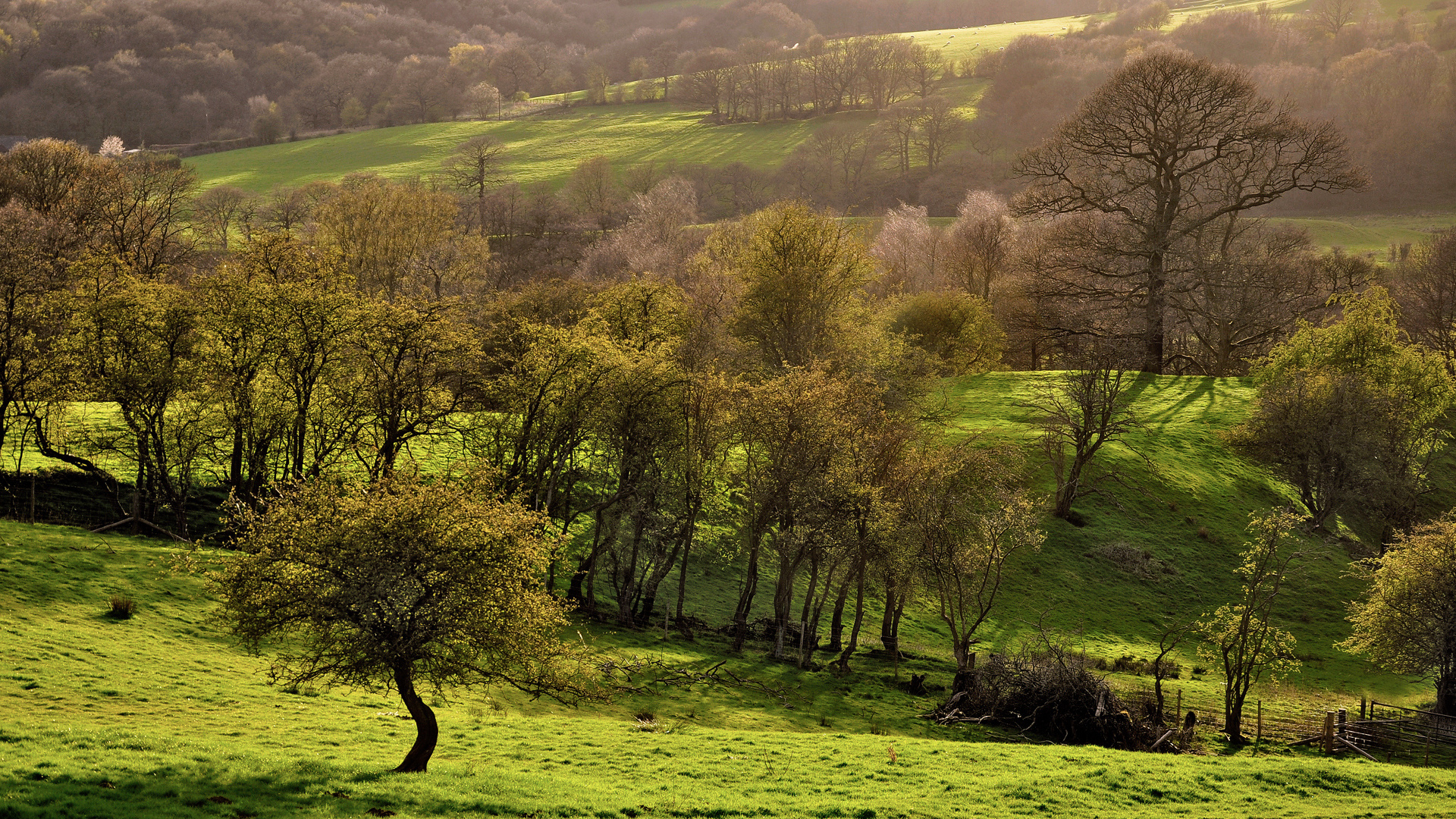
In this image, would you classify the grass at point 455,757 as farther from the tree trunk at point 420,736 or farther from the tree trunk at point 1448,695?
the tree trunk at point 1448,695

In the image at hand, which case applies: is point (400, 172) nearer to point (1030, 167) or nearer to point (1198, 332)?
point (1030, 167)

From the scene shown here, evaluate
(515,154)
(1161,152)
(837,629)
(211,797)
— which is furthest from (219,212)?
(211,797)

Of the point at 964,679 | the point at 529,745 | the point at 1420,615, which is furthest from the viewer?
the point at 1420,615

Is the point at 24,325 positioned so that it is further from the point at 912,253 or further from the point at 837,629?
the point at 912,253

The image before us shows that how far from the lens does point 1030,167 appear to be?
Result: 80625 millimetres

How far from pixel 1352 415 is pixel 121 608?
70.0m

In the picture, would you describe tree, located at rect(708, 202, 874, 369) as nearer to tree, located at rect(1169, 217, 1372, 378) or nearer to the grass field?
tree, located at rect(1169, 217, 1372, 378)

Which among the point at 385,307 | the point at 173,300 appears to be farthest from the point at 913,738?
the point at 173,300

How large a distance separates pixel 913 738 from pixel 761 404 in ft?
54.9

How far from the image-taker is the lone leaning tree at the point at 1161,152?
248 ft

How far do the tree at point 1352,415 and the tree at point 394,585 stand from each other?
59.2m

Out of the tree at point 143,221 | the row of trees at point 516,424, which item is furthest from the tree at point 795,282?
the tree at point 143,221

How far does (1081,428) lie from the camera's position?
212ft

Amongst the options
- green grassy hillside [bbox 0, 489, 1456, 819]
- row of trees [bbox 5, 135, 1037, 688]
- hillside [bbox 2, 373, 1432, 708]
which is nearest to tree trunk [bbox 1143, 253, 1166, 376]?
hillside [bbox 2, 373, 1432, 708]
